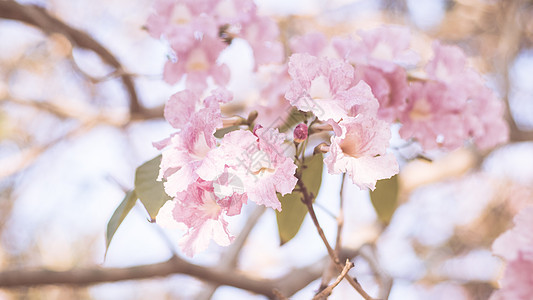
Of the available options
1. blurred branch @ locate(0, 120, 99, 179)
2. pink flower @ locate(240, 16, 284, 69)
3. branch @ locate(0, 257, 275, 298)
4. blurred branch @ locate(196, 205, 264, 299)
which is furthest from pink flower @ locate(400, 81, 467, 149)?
blurred branch @ locate(0, 120, 99, 179)

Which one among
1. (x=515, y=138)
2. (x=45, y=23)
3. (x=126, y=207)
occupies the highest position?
(x=126, y=207)

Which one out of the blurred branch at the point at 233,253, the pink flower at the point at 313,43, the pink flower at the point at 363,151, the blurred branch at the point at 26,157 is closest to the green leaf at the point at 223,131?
the pink flower at the point at 363,151

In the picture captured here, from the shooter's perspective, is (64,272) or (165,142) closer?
(165,142)

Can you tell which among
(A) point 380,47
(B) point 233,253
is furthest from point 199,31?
(B) point 233,253

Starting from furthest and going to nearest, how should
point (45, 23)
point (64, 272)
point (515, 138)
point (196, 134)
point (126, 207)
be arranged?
point (515, 138) < point (45, 23) < point (64, 272) < point (126, 207) < point (196, 134)

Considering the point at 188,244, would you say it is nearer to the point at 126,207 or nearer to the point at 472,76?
the point at 126,207

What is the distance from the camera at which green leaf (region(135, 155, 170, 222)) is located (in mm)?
503

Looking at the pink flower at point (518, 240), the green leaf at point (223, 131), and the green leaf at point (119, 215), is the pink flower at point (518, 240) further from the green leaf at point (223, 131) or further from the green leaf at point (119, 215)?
the green leaf at point (119, 215)

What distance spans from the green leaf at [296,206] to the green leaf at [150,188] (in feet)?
0.52

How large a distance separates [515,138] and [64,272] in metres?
1.72

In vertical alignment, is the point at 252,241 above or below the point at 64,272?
below

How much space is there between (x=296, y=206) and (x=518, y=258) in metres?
0.31

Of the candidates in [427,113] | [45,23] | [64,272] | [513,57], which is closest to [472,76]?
[427,113]

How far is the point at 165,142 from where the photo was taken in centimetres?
50
